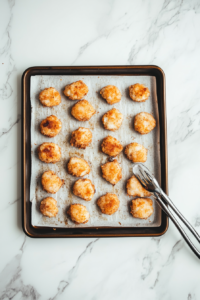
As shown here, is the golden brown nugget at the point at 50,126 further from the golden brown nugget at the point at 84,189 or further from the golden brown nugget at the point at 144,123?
the golden brown nugget at the point at 144,123

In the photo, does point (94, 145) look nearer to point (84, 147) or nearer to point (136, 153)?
point (84, 147)

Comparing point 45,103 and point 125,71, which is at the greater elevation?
point 125,71

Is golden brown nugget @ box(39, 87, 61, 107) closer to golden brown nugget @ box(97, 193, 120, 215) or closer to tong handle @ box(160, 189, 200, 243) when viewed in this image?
golden brown nugget @ box(97, 193, 120, 215)

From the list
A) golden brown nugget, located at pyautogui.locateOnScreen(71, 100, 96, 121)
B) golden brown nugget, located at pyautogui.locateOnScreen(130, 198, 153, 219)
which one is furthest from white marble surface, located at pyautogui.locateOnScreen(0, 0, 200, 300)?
golden brown nugget, located at pyautogui.locateOnScreen(71, 100, 96, 121)

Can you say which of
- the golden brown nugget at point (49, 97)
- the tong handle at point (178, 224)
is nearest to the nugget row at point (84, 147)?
the golden brown nugget at point (49, 97)

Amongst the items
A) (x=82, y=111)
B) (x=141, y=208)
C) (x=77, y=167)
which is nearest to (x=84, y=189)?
(x=77, y=167)

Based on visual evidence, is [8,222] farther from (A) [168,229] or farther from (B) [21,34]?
(B) [21,34]

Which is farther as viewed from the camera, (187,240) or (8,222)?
(8,222)

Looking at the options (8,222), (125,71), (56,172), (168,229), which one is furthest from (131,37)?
(8,222)
